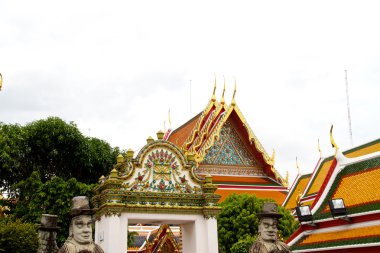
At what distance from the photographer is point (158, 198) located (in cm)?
1355

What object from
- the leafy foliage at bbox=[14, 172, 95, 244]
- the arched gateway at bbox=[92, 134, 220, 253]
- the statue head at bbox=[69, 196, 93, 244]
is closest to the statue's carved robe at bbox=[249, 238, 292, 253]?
the statue head at bbox=[69, 196, 93, 244]

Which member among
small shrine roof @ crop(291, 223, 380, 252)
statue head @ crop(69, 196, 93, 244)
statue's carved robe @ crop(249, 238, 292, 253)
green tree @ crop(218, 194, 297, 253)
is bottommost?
statue's carved robe @ crop(249, 238, 292, 253)

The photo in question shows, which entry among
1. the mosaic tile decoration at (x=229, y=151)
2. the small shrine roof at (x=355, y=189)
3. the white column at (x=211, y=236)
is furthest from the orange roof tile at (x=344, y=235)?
the mosaic tile decoration at (x=229, y=151)

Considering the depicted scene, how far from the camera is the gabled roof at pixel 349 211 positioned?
11070mm

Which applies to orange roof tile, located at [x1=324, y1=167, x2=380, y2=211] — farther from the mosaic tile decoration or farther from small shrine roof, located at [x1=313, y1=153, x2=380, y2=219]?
the mosaic tile decoration

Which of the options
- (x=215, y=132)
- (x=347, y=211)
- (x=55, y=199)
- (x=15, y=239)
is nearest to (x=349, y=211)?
(x=347, y=211)

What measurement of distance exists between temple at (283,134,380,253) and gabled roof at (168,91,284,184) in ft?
43.3

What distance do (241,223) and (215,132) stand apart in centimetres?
840

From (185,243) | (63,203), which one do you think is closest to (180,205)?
(185,243)

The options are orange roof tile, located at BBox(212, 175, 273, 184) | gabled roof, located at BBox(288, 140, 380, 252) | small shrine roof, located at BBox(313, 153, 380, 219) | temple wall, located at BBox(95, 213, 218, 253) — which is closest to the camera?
gabled roof, located at BBox(288, 140, 380, 252)

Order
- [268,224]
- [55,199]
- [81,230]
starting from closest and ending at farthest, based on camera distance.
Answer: [81,230]
[268,224]
[55,199]

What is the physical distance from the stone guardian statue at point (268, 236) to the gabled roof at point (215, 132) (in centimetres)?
2002

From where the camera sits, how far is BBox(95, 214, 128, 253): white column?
1275 cm

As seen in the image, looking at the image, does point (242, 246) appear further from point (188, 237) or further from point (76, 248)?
point (76, 248)
